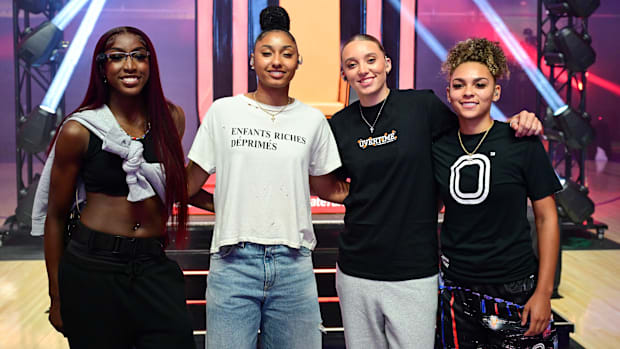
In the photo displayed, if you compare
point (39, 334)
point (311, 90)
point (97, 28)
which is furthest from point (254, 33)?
point (97, 28)

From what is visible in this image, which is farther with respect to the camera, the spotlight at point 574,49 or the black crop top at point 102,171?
the spotlight at point 574,49

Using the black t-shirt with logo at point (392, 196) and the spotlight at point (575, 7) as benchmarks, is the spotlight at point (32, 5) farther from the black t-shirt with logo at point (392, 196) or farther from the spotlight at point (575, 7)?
the spotlight at point (575, 7)

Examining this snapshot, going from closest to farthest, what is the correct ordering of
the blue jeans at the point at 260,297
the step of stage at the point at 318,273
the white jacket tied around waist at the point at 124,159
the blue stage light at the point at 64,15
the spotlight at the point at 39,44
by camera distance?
1. the white jacket tied around waist at the point at 124,159
2. the blue jeans at the point at 260,297
3. the step of stage at the point at 318,273
4. the spotlight at the point at 39,44
5. the blue stage light at the point at 64,15

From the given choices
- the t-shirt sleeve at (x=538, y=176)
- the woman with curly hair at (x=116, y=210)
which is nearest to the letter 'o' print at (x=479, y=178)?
the t-shirt sleeve at (x=538, y=176)

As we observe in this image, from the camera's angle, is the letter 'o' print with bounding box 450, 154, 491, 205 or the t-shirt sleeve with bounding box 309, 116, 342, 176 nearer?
the letter 'o' print with bounding box 450, 154, 491, 205

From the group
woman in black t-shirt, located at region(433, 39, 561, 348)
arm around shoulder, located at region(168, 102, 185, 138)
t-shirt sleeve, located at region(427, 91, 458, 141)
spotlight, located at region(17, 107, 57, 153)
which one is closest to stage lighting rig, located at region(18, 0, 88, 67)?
spotlight, located at region(17, 107, 57, 153)

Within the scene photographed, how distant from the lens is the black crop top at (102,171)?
4.74ft

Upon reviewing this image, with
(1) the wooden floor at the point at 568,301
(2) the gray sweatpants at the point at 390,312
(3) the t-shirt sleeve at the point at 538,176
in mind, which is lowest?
(1) the wooden floor at the point at 568,301

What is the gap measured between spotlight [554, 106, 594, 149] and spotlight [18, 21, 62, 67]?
484 cm

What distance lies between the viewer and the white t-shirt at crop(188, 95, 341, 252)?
154 centimetres

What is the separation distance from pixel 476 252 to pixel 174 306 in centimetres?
87

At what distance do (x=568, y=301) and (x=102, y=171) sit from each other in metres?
3.43

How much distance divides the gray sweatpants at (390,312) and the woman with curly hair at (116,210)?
496mm

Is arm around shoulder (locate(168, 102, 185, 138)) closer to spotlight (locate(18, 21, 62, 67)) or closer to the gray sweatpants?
the gray sweatpants
